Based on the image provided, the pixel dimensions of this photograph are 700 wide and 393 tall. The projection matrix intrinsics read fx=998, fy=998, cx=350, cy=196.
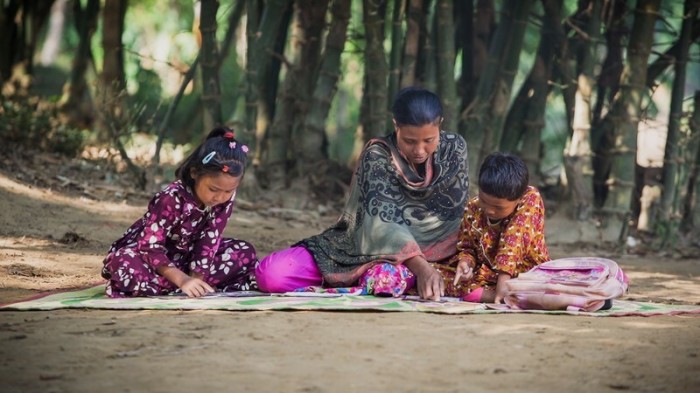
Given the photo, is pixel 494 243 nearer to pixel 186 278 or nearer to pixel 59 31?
pixel 186 278

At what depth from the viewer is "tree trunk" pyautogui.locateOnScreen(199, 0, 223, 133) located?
7746mm

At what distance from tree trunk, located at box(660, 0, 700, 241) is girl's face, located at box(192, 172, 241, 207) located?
4.66 metres

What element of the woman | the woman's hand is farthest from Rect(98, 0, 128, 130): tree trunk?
the woman's hand

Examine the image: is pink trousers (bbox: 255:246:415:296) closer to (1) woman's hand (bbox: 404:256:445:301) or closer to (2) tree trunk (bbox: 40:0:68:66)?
(1) woman's hand (bbox: 404:256:445:301)

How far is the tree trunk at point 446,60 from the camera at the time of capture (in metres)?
7.61

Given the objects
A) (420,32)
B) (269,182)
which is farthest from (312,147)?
(420,32)

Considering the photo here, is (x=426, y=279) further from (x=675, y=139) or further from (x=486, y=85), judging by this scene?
(x=675, y=139)

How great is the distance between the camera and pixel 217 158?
14.3 ft

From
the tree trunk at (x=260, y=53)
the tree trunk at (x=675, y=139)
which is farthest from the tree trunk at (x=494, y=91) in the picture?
the tree trunk at (x=260, y=53)

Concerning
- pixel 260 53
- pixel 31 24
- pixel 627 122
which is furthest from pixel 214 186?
pixel 31 24

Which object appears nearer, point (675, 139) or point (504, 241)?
point (504, 241)

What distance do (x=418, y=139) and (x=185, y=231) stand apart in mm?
1148

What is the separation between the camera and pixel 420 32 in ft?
27.5

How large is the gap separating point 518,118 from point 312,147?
181 centimetres
